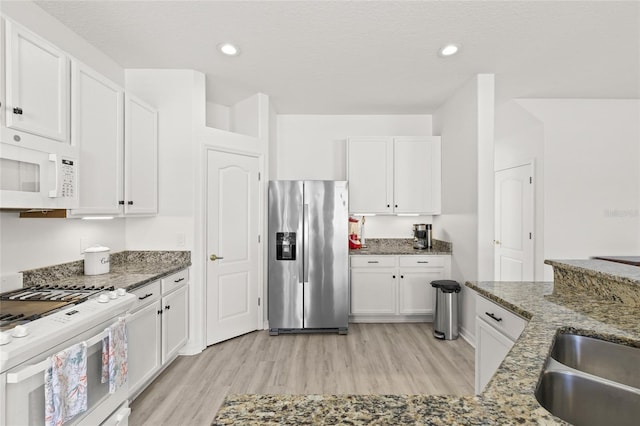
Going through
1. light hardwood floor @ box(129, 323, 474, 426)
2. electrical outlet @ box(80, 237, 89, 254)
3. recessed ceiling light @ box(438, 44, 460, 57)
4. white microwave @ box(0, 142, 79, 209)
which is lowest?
light hardwood floor @ box(129, 323, 474, 426)

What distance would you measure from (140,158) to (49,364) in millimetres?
1847

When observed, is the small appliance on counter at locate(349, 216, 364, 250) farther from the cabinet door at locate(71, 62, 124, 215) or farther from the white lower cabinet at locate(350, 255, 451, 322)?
the cabinet door at locate(71, 62, 124, 215)

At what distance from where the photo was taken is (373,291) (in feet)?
12.6

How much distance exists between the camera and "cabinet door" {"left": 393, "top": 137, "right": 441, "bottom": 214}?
4168 millimetres

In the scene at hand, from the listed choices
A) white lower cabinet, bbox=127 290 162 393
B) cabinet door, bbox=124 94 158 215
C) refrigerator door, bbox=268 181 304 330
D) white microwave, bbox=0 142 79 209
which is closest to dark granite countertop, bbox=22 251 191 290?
white lower cabinet, bbox=127 290 162 393

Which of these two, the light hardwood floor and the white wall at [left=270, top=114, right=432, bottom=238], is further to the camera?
the white wall at [left=270, top=114, right=432, bottom=238]

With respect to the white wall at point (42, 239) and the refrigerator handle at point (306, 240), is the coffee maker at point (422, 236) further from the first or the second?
the white wall at point (42, 239)

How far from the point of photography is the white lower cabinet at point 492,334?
1.51 metres

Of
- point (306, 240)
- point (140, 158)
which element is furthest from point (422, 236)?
point (140, 158)

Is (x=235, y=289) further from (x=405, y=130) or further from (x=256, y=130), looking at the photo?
(x=405, y=130)

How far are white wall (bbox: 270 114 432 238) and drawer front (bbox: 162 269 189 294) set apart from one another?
1981mm

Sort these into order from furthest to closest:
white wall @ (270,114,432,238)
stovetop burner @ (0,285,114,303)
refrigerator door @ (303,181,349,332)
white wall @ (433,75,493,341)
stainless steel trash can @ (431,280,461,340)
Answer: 1. white wall @ (270,114,432,238)
2. refrigerator door @ (303,181,349,332)
3. stainless steel trash can @ (431,280,461,340)
4. white wall @ (433,75,493,341)
5. stovetop burner @ (0,285,114,303)

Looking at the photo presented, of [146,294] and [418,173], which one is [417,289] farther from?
[146,294]

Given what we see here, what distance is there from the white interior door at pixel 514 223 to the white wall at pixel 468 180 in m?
1.21
